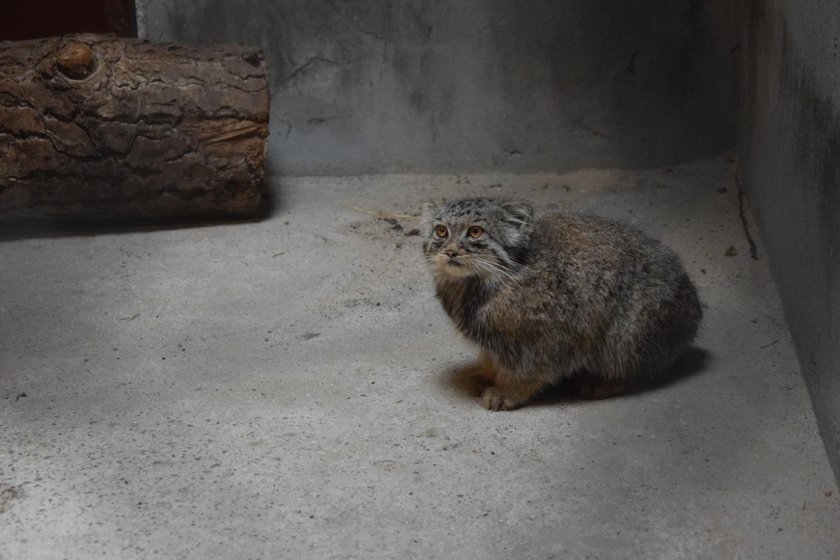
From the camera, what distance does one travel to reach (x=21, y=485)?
369 cm

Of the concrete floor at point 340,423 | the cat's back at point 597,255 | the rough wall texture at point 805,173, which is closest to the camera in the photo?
the concrete floor at point 340,423

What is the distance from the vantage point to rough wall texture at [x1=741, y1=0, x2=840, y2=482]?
3885 mm

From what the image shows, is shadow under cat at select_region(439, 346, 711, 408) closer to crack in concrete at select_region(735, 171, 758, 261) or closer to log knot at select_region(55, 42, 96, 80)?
crack in concrete at select_region(735, 171, 758, 261)

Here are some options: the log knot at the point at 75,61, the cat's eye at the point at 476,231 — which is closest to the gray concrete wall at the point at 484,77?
the log knot at the point at 75,61

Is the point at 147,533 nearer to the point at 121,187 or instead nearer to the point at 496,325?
the point at 496,325

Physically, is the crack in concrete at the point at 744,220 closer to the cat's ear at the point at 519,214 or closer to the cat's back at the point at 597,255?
Answer: the cat's back at the point at 597,255

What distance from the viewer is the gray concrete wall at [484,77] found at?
655 centimetres

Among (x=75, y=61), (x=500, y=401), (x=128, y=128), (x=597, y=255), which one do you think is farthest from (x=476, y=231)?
(x=75, y=61)

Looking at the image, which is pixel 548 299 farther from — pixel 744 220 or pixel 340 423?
pixel 744 220

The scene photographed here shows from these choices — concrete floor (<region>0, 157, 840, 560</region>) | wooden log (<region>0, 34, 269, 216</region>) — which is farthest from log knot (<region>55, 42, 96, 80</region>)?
concrete floor (<region>0, 157, 840, 560</region>)

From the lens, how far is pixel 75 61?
5883 millimetres

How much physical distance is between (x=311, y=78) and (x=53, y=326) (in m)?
2.51

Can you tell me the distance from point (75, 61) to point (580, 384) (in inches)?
134

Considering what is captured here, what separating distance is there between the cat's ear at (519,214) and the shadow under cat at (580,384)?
71 cm
